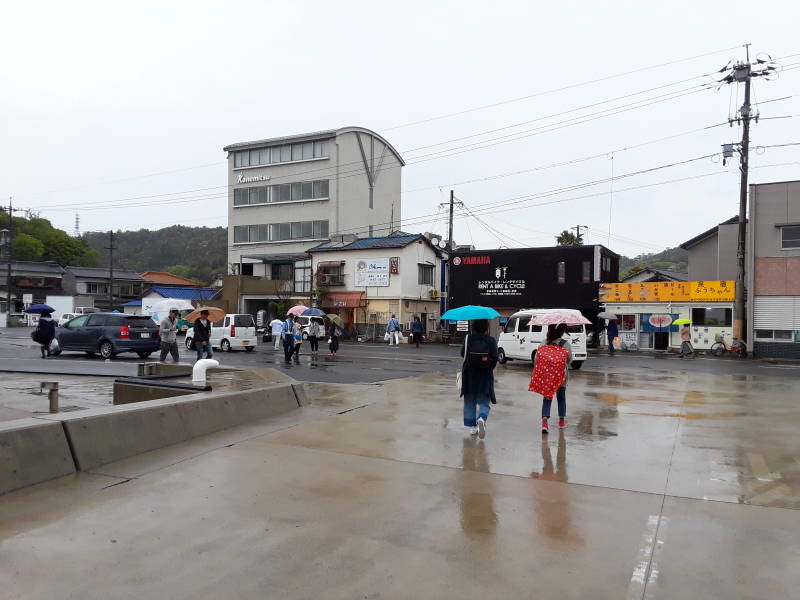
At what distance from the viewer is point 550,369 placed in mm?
8188

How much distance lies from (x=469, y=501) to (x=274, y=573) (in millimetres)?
2010

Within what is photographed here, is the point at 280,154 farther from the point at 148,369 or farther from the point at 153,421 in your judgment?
the point at 153,421

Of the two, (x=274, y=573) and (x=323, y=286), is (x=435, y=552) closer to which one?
(x=274, y=573)

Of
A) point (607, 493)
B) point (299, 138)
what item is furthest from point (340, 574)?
point (299, 138)

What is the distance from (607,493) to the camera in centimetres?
555

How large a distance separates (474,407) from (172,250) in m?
96.7

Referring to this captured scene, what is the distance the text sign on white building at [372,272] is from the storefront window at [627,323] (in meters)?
15.2

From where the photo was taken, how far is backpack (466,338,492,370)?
794 centimetres

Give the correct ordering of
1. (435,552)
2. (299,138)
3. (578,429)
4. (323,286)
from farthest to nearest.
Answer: (299,138), (323,286), (578,429), (435,552)

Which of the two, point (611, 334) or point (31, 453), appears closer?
point (31, 453)

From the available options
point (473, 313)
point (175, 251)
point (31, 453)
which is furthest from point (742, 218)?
point (175, 251)

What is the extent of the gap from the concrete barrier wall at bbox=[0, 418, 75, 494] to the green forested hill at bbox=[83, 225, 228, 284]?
8467 centimetres

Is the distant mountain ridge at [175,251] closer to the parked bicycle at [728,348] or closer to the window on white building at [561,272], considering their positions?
the window on white building at [561,272]

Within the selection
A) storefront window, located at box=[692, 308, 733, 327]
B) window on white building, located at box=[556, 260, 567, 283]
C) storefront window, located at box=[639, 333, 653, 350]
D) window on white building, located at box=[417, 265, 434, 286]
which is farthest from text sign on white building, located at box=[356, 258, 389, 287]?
storefront window, located at box=[692, 308, 733, 327]
